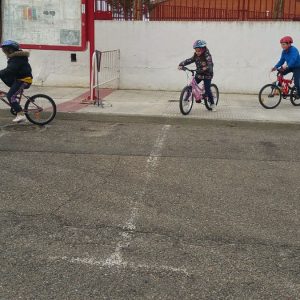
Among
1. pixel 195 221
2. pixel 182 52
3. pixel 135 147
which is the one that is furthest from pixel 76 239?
pixel 182 52

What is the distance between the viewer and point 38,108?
833 centimetres

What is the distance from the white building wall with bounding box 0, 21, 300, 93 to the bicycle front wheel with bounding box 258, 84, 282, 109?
1.91m

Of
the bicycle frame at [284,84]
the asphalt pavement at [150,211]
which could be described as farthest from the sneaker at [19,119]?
the bicycle frame at [284,84]

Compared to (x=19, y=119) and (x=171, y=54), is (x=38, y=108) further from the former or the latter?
(x=171, y=54)

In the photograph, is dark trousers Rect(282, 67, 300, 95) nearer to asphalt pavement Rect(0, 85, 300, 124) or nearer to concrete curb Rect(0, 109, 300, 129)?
asphalt pavement Rect(0, 85, 300, 124)

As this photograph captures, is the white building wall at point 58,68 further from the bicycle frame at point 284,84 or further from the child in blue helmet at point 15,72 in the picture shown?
the bicycle frame at point 284,84

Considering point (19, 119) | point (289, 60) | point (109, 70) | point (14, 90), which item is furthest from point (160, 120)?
point (109, 70)

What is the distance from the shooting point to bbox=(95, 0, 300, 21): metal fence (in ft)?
39.0

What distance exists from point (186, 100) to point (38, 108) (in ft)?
9.53

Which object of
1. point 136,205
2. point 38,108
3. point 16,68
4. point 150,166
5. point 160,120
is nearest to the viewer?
point 136,205

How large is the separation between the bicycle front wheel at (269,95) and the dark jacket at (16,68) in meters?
5.10

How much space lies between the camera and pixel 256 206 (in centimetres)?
474

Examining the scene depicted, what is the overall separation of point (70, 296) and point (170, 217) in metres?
1.55

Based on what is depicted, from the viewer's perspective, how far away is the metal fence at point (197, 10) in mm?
11891
